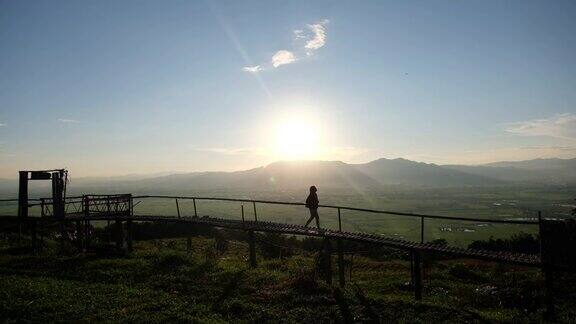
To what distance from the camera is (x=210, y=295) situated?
1349 centimetres

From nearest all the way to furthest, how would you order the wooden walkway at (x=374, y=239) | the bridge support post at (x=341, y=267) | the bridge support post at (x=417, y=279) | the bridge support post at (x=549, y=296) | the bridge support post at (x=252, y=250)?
the bridge support post at (x=549, y=296) < the wooden walkway at (x=374, y=239) < the bridge support post at (x=417, y=279) < the bridge support post at (x=341, y=267) < the bridge support post at (x=252, y=250)

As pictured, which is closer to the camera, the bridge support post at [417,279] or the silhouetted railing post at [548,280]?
the silhouetted railing post at [548,280]

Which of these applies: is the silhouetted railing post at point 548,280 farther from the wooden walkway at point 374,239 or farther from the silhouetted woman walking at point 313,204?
the silhouetted woman walking at point 313,204

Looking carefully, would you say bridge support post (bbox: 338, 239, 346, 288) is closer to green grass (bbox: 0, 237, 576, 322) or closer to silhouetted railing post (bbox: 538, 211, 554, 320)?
green grass (bbox: 0, 237, 576, 322)

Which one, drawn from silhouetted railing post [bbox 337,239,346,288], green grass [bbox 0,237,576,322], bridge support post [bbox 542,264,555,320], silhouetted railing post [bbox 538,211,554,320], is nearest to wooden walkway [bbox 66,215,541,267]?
silhouetted railing post [bbox 538,211,554,320]

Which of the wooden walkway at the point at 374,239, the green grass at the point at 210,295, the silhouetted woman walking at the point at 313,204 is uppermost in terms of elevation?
the silhouetted woman walking at the point at 313,204

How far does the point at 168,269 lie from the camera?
55.2 ft

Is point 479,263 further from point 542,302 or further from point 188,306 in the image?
point 188,306

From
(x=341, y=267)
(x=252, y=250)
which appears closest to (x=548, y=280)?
(x=341, y=267)

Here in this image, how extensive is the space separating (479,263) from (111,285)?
80.2 ft

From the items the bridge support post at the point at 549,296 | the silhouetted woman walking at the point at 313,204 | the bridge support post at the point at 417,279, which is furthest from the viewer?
the silhouetted woman walking at the point at 313,204

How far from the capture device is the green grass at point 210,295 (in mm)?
11445

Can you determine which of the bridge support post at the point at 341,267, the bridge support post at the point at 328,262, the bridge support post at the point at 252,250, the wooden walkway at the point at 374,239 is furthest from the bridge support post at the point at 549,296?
the bridge support post at the point at 252,250

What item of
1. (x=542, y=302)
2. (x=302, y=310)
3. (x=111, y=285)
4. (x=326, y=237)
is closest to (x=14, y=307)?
(x=111, y=285)
